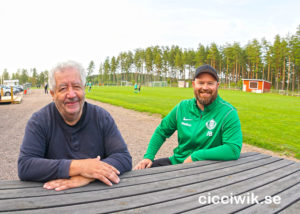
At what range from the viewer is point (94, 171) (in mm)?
1754

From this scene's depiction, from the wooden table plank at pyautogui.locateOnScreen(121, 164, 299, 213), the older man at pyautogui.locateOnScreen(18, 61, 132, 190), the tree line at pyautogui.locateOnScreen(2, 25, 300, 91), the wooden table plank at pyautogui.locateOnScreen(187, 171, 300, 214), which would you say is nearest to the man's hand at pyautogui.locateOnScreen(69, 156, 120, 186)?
the older man at pyautogui.locateOnScreen(18, 61, 132, 190)

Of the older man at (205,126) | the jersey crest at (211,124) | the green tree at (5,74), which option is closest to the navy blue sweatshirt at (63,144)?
the older man at (205,126)

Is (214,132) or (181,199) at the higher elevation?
(214,132)

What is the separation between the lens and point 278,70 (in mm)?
65125

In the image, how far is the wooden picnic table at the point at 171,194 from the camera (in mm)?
1393

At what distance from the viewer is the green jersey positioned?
251cm

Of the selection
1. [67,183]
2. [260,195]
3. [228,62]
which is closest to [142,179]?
[67,183]

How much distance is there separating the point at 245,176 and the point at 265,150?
4.69m

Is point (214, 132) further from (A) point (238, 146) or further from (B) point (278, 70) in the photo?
(B) point (278, 70)

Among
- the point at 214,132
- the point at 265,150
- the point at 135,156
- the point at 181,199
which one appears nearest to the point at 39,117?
the point at 181,199

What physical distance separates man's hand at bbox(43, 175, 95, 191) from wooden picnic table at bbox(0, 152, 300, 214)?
0.04 m

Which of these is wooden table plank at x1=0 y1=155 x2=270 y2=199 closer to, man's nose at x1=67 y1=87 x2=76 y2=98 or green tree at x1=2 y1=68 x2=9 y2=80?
man's nose at x1=67 y1=87 x2=76 y2=98

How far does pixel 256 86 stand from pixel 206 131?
2128 inches

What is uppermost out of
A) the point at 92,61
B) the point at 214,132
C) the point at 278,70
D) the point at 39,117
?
the point at 92,61
